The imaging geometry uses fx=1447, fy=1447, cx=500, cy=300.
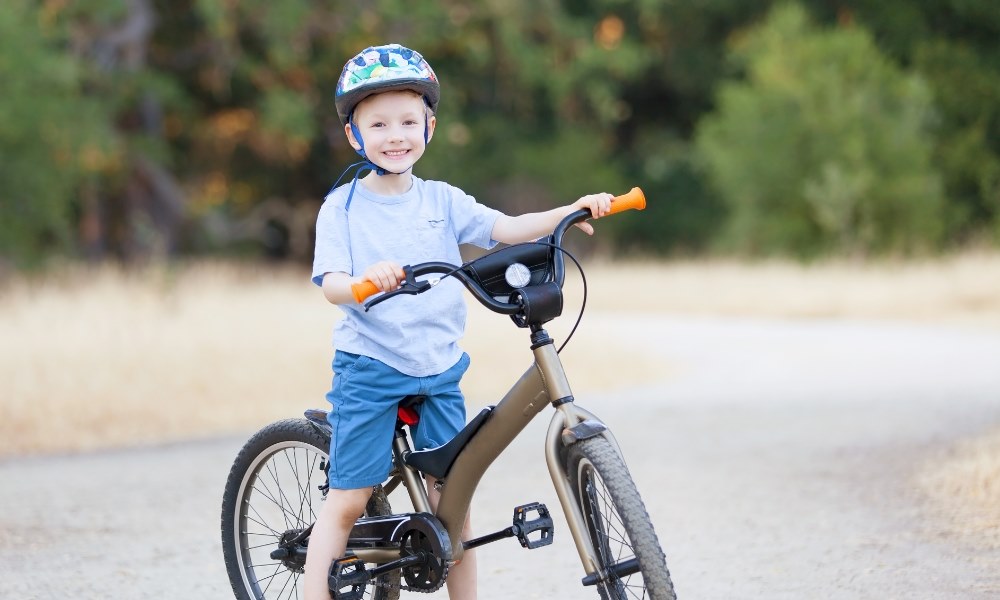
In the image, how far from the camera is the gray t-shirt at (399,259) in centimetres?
382

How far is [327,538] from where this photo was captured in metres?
4.01

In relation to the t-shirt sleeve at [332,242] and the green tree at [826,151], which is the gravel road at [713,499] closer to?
the t-shirt sleeve at [332,242]

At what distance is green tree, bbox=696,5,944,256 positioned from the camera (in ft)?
87.2

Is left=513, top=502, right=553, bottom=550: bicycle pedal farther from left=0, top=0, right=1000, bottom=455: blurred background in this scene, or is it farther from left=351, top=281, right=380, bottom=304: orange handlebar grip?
left=0, top=0, right=1000, bottom=455: blurred background

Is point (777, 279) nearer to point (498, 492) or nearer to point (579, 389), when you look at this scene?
point (579, 389)

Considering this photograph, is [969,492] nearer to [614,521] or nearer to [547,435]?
[614,521]

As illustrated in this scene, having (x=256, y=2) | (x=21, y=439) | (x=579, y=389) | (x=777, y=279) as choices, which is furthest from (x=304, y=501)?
(x=256, y=2)

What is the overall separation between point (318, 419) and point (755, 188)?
80.0ft

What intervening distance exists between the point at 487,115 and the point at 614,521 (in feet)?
105

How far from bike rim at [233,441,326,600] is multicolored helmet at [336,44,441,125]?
110 cm

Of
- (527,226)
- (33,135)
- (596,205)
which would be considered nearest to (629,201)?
(596,205)

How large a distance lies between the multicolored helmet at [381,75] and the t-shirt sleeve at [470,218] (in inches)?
13.1

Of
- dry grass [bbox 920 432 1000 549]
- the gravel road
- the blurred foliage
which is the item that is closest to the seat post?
the gravel road

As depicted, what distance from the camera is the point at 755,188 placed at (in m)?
27.8
